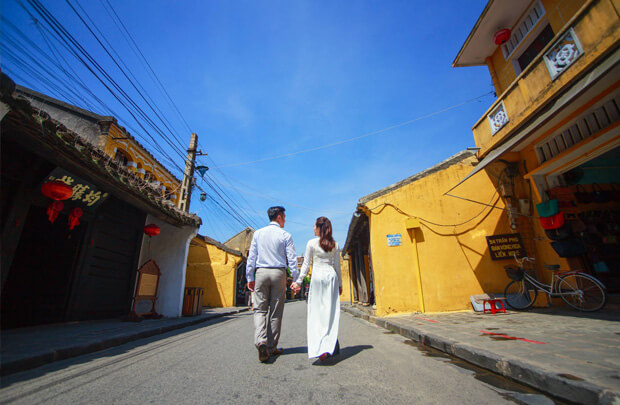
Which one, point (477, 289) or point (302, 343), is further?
point (477, 289)

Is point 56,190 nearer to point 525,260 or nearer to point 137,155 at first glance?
point 525,260

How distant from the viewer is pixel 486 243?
755 cm

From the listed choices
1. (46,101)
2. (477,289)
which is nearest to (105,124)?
(46,101)

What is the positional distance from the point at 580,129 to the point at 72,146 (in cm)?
940

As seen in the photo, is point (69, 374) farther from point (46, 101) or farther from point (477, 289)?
point (46, 101)

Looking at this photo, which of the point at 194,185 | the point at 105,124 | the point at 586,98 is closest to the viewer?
the point at 586,98

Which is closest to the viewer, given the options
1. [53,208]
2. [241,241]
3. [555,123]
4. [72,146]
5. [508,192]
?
[72,146]

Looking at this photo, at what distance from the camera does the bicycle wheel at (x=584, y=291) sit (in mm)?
5141

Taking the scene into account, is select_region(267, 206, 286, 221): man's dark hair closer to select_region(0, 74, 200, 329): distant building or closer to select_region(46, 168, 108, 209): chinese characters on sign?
select_region(0, 74, 200, 329): distant building

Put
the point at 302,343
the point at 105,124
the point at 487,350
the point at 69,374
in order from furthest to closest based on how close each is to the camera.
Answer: the point at 105,124 → the point at 302,343 → the point at 487,350 → the point at 69,374

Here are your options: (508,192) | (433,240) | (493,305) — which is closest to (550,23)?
(508,192)

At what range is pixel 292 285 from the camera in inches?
124

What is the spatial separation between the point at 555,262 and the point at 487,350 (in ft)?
17.6

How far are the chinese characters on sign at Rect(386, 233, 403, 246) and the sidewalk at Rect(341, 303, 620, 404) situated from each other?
332 centimetres
